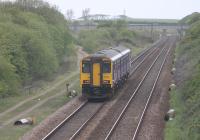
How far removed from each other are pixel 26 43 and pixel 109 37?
66954mm

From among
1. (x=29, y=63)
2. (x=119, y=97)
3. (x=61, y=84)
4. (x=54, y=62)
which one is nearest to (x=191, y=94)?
(x=119, y=97)

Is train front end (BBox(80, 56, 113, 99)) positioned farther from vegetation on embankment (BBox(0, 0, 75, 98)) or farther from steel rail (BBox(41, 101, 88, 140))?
vegetation on embankment (BBox(0, 0, 75, 98))

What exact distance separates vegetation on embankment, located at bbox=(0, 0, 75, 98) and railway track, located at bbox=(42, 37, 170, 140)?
24.5ft

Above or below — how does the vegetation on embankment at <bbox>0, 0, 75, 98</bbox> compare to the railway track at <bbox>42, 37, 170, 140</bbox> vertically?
above

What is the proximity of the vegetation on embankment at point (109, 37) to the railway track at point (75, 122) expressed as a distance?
58303 mm

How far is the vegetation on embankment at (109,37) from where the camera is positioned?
9610 cm

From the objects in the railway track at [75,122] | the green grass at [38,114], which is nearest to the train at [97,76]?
the railway track at [75,122]

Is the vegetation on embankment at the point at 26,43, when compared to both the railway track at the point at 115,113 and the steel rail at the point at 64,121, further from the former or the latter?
the railway track at the point at 115,113

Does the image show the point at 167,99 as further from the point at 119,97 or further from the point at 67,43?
the point at 67,43

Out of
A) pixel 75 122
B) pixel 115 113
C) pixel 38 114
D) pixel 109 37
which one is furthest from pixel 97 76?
pixel 109 37

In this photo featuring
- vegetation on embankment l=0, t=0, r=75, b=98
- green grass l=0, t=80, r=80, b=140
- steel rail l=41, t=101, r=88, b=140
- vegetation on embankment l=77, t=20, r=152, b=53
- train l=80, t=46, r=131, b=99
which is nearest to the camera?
steel rail l=41, t=101, r=88, b=140

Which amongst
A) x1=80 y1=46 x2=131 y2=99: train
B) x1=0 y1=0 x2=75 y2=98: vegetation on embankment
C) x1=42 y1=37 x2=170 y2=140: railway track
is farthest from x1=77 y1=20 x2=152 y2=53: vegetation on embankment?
x1=42 y1=37 x2=170 y2=140: railway track

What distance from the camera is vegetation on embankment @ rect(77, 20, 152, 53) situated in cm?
9610

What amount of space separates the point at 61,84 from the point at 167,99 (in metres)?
13.9
